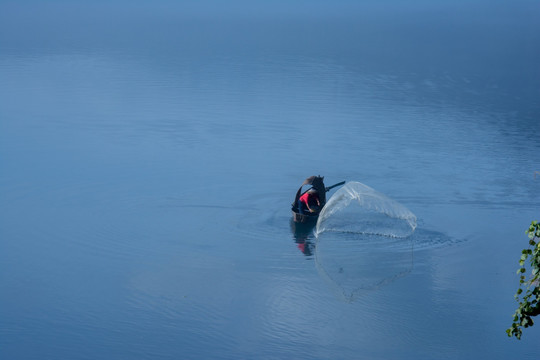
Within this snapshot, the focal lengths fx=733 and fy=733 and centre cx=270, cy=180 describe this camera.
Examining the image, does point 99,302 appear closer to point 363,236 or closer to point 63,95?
point 363,236

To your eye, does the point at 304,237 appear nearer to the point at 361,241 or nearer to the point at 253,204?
the point at 361,241

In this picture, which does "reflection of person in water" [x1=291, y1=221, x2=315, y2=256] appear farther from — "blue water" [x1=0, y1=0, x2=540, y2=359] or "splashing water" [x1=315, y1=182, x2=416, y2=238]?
"splashing water" [x1=315, y1=182, x2=416, y2=238]

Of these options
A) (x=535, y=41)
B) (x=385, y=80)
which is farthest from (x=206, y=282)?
(x=535, y=41)

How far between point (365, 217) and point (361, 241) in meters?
0.79

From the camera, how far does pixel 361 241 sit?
35.2 feet

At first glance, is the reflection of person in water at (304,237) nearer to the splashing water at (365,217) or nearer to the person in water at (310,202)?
the splashing water at (365,217)

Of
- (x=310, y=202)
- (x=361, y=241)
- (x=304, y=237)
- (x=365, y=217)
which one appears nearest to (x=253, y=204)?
(x=310, y=202)

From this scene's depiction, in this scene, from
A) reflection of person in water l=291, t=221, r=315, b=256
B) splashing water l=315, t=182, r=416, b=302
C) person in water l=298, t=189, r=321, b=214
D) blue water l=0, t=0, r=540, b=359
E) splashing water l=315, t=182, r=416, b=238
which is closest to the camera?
blue water l=0, t=0, r=540, b=359

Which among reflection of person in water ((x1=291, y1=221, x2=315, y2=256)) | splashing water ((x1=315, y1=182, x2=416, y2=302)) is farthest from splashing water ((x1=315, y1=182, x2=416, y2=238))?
reflection of person in water ((x1=291, y1=221, x2=315, y2=256))

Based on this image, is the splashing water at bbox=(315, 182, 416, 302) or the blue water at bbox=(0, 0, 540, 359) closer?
the blue water at bbox=(0, 0, 540, 359)

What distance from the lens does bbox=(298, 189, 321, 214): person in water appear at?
1089 cm

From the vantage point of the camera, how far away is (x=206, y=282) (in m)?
9.57

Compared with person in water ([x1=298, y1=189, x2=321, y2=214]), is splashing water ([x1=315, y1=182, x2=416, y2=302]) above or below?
below

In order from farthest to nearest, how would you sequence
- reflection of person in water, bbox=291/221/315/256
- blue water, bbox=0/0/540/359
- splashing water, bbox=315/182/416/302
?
reflection of person in water, bbox=291/221/315/256 → splashing water, bbox=315/182/416/302 → blue water, bbox=0/0/540/359
